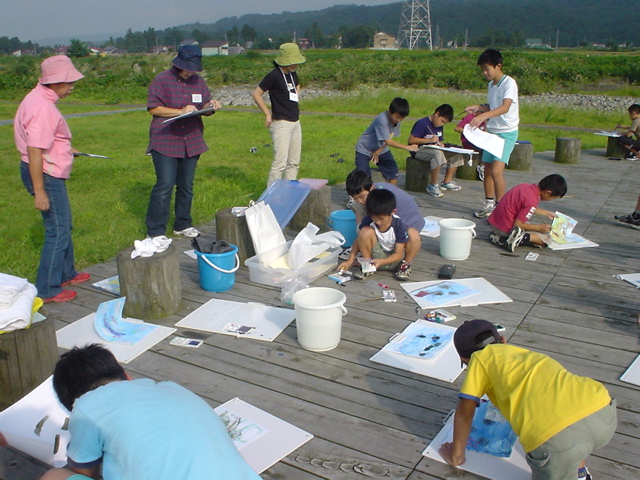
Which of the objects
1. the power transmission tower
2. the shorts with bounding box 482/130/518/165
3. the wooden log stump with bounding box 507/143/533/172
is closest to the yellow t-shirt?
the shorts with bounding box 482/130/518/165

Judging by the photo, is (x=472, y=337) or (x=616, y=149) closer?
(x=472, y=337)

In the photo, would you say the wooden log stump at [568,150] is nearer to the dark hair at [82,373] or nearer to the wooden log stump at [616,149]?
the wooden log stump at [616,149]

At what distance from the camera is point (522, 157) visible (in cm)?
895

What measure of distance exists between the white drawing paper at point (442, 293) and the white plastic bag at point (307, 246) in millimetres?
822

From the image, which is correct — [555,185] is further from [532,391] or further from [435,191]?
[532,391]

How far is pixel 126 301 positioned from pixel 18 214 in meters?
3.92

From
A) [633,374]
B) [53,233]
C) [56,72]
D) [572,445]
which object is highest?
Result: [56,72]

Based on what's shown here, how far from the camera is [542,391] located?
2.10 meters

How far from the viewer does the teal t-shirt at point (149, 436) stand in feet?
5.35

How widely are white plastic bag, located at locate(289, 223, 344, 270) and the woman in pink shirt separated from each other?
65.8 inches

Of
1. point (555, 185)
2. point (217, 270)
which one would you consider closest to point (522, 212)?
point (555, 185)

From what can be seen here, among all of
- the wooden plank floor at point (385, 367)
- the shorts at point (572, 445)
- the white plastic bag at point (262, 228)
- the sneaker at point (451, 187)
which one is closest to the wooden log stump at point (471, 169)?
the sneaker at point (451, 187)

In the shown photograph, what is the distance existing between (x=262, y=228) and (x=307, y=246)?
18.1 inches

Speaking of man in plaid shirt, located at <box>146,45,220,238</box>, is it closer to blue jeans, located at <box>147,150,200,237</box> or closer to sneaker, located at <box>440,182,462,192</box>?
blue jeans, located at <box>147,150,200,237</box>
